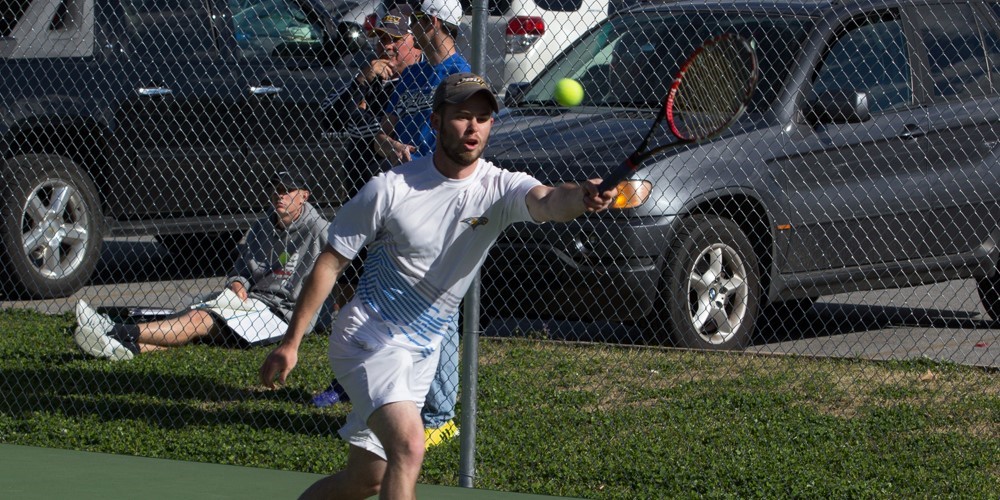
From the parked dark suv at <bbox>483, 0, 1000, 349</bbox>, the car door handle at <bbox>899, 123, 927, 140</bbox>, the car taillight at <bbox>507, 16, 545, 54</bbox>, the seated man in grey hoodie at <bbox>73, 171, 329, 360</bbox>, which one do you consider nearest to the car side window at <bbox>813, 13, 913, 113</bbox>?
the parked dark suv at <bbox>483, 0, 1000, 349</bbox>

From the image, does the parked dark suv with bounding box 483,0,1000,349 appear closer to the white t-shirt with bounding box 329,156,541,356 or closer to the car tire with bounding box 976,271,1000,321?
the car tire with bounding box 976,271,1000,321

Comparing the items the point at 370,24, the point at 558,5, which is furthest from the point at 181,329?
the point at 558,5

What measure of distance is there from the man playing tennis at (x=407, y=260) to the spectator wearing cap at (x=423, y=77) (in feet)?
5.92

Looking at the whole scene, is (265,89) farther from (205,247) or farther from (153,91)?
(205,247)

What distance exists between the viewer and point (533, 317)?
299 inches

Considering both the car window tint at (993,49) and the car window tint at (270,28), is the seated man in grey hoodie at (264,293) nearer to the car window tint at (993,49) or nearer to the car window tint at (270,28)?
the car window tint at (270,28)

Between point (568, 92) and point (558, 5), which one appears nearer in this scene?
point (568, 92)

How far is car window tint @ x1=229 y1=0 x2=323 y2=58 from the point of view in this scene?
31.4ft

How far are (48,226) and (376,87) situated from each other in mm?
3000

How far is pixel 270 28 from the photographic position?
976cm

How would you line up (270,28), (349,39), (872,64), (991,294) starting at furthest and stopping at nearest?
1. (270,28)
2. (349,39)
3. (991,294)
4. (872,64)

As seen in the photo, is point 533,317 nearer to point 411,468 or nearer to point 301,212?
point 301,212

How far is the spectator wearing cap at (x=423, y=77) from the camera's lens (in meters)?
6.28

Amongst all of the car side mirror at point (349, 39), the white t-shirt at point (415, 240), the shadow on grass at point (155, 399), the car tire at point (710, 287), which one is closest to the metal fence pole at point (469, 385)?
the shadow on grass at point (155, 399)
